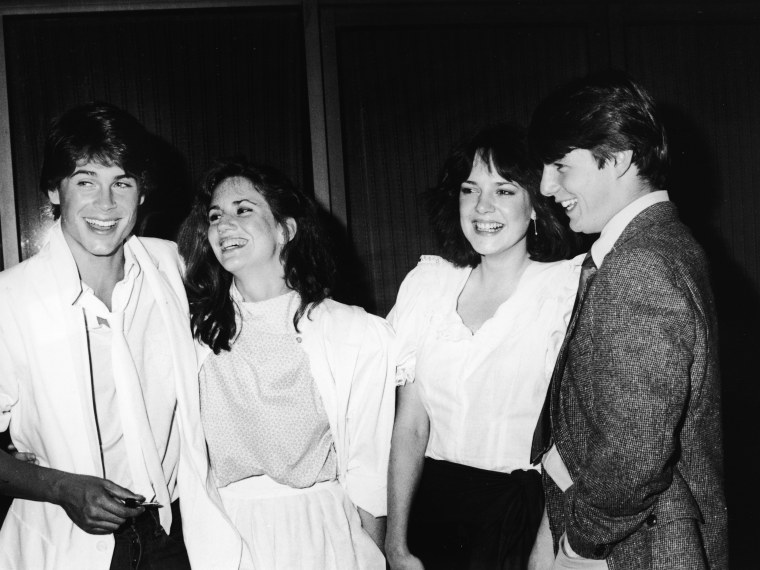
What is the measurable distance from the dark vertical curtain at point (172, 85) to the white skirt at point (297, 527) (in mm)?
1221

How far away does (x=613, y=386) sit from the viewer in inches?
42.6

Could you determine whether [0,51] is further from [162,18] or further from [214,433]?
[214,433]

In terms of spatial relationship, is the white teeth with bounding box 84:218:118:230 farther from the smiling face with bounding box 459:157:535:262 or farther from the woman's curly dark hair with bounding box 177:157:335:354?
the smiling face with bounding box 459:157:535:262

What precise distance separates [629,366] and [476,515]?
91 cm

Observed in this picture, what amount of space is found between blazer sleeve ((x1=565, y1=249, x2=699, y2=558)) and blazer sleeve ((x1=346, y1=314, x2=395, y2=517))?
2.48 ft

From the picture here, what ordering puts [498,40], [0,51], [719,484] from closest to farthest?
[719,484] → [0,51] → [498,40]

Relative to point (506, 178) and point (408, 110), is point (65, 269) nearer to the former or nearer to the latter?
point (506, 178)

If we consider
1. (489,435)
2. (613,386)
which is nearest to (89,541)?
(489,435)

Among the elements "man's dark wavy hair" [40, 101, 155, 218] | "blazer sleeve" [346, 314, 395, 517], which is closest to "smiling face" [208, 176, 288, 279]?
"man's dark wavy hair" [40, 101, 155, 218]

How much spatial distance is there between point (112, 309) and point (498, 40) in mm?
1842

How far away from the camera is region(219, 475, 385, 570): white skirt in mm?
1692

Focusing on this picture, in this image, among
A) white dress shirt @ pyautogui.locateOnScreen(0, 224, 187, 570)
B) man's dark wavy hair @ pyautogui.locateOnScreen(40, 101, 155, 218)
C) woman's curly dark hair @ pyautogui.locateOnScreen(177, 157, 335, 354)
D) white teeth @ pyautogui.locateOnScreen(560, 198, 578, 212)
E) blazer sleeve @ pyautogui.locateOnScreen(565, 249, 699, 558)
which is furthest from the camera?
woman's curly dark hair @ pyautogui.locateOnScreen(177, 157, 335, 354)

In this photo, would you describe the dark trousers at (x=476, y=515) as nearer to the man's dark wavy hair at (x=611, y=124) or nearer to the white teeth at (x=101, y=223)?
the man's dark wavy hair at (x=611, y=124)

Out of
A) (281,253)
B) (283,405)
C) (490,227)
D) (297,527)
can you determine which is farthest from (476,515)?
(281,253)
